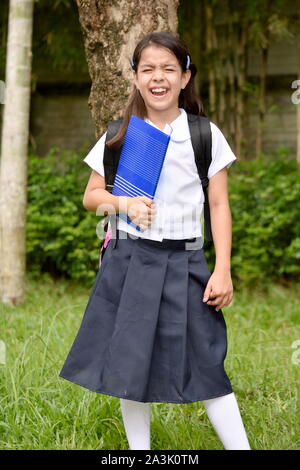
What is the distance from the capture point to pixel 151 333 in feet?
6.60

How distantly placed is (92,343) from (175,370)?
258 mm

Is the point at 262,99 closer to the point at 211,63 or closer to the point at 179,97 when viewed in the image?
the point at 211,63

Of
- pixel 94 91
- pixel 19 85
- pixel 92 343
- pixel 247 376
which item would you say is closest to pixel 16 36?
pixel 19 85

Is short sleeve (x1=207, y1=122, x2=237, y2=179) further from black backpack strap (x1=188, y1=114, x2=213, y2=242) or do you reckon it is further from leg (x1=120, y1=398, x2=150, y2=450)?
leg (x1=120, y1=398, x2=150, y2=450)

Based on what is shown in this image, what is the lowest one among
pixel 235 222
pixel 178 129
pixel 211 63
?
pixel 235 222

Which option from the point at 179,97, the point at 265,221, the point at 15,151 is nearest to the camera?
the point at 179,97

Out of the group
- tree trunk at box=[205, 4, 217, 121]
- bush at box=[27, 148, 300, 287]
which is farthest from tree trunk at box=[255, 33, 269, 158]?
bush at box=[27, 148, 300, 287]

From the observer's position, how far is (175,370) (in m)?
2.02

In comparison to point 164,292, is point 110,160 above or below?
above

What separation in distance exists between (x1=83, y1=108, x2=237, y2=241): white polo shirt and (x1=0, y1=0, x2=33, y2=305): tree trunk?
2950 mm

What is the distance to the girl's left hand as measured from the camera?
2.05 m

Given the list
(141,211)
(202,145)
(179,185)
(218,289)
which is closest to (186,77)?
(202,145)

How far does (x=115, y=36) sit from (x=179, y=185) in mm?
742

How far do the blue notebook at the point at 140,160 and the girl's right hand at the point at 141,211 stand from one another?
3 centimetres
